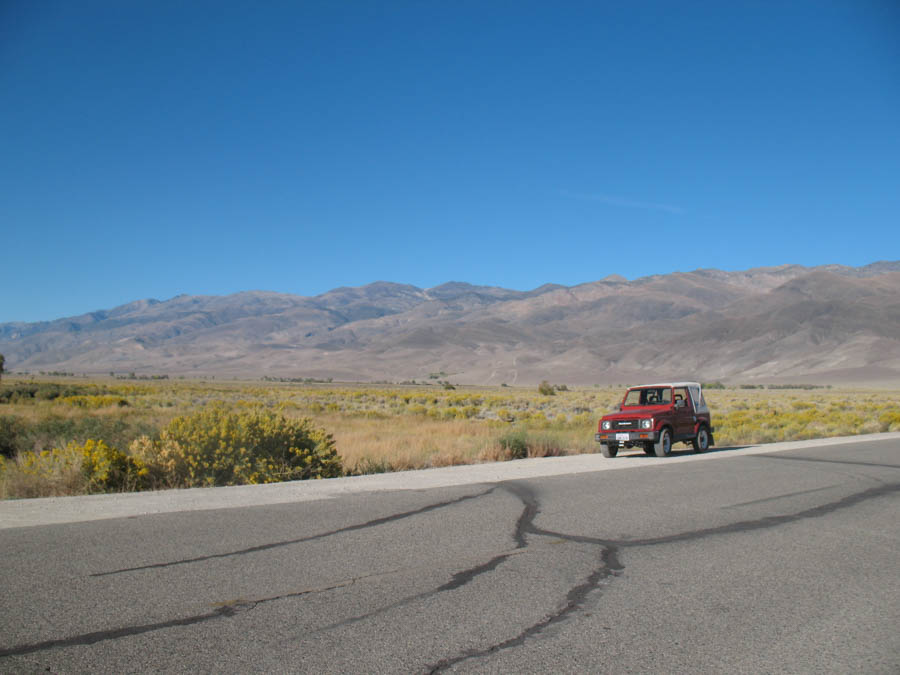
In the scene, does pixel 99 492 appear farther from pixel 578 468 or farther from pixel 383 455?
pixel 578 468

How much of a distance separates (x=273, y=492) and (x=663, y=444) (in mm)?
10275

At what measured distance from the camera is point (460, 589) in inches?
231

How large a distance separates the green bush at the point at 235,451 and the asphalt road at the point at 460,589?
2.82 metres

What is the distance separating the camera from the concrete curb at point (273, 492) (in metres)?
8.85

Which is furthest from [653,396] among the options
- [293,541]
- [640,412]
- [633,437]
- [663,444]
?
[293,541]

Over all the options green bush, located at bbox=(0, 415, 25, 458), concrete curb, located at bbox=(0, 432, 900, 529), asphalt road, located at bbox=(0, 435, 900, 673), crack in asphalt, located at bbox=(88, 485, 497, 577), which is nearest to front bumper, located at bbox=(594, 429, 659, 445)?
concrete curb, located at bbox=(0, 432, 900, 529)

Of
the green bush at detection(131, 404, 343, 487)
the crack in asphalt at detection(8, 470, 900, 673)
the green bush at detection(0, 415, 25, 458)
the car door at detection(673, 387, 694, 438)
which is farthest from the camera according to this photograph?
the car door at detection(673, 387, 694, 438)

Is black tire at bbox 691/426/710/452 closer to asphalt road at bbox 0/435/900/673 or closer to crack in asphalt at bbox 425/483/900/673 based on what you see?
crack in asphalt at bbox 425/483/900/673

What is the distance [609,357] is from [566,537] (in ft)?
491

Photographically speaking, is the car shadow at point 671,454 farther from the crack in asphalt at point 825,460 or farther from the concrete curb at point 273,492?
the crack in asphalt at point 825,460

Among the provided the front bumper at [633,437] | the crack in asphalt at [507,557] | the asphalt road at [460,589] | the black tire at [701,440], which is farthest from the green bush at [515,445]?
the asphalt road at [460,589]

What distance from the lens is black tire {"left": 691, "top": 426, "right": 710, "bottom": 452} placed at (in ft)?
61.1

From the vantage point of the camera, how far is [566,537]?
25.6 feet

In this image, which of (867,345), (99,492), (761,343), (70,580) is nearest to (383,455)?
(99,492)
